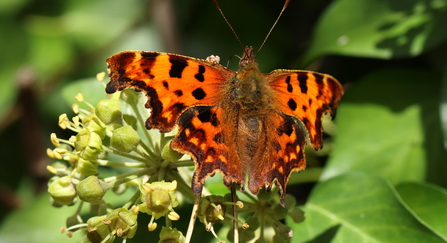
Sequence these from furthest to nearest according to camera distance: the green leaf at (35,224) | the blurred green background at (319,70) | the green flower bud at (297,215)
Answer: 1. the green leaf at (35,224)
2. the blurred green background at (319,70)
3. the green flower bud at (297,215)

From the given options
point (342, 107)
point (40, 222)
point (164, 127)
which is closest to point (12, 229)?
point (40, 222)

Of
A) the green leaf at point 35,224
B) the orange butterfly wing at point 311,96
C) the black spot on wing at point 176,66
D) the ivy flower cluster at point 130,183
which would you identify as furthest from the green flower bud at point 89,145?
the green leaf at point 35,224

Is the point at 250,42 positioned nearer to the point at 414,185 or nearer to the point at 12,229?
the point at 414,185

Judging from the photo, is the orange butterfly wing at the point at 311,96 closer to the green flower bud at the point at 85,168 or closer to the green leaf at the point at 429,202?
the green leaf at the point at 429,202

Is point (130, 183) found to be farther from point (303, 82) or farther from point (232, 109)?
point (303, 82)

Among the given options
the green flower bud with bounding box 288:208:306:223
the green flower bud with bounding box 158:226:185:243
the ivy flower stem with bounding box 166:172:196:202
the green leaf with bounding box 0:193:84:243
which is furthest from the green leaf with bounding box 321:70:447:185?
the green leaf with bounding box 0:193:84:243

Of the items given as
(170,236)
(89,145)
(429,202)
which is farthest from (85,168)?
(429,202)
